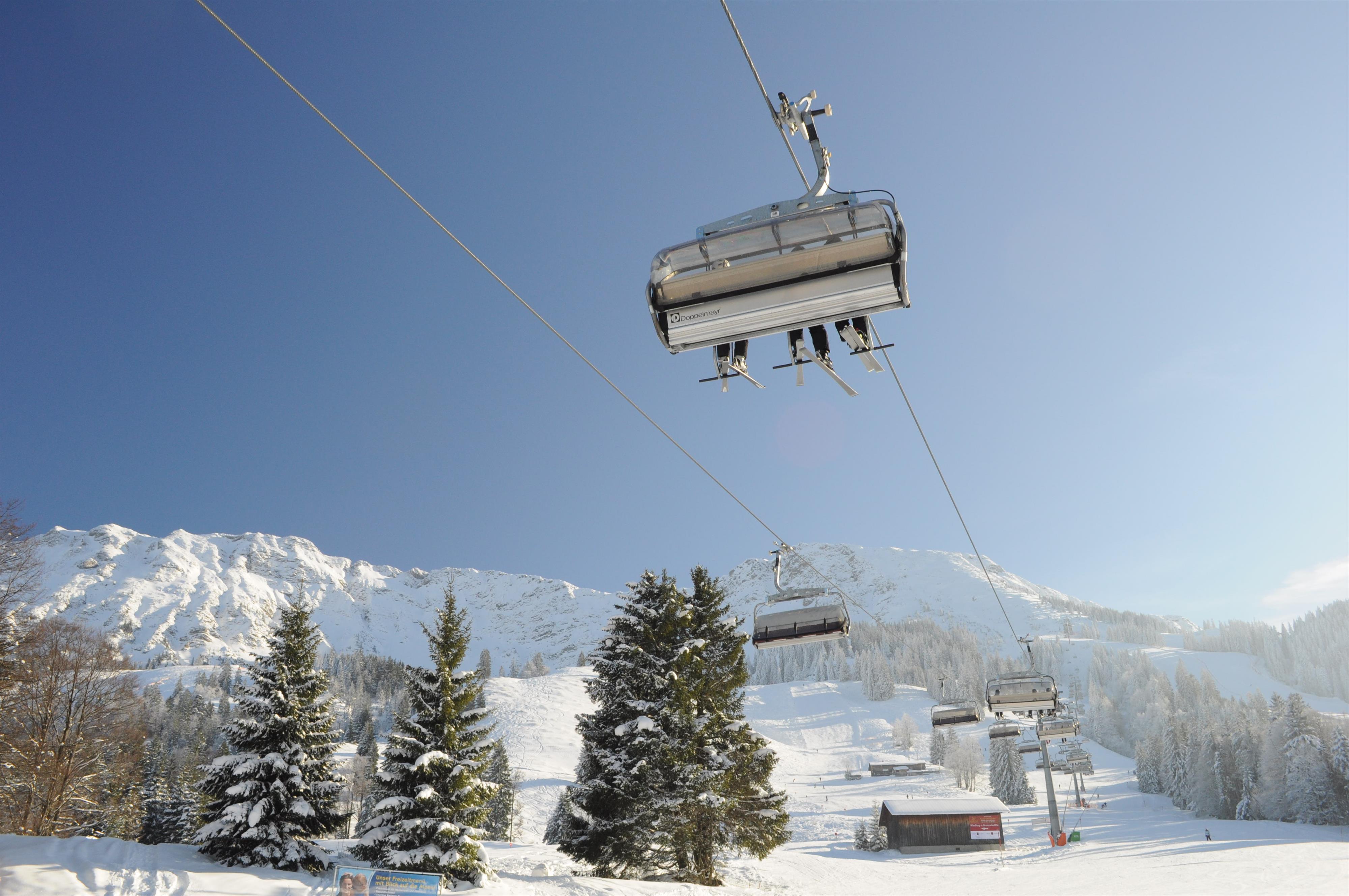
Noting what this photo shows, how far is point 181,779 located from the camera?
50156mm

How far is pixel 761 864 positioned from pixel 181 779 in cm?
4121

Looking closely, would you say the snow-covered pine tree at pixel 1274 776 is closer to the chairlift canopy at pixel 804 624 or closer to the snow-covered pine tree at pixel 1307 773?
the snow-covered pine tree at pixel 1307 773

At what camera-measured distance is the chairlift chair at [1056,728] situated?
38.9 meters

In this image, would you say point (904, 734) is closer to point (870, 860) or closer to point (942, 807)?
point (942, 807)

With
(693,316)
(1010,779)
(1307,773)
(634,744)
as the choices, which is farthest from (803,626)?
(1010,779)

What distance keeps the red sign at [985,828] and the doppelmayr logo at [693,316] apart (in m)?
57.1

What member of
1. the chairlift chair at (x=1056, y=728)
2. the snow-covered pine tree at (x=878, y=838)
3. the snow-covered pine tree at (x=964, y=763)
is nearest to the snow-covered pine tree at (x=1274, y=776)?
the snow-covered pine tree at (x=878, y=838)

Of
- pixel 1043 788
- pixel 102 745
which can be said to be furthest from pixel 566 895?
pixel 1043 788

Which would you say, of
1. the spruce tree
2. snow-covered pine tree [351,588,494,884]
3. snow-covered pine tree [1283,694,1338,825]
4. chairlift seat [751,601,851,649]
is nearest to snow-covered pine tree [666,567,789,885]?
snow-covered pine tree [351,588,494,884]

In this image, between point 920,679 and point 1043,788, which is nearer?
point 1043,788

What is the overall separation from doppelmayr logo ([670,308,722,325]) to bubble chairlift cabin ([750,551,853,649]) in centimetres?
956

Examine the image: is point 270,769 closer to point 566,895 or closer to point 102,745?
point 566,895

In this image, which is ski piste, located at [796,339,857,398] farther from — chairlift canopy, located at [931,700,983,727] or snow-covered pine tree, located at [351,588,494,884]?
chairlift canopy, located at [931,700,983,727]

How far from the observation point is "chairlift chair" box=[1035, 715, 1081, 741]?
38938 mm
